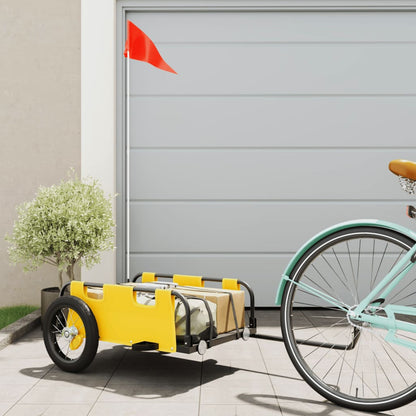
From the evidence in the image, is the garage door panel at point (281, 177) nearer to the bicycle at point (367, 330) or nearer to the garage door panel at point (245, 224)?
the garage door panel at point (245, 224)

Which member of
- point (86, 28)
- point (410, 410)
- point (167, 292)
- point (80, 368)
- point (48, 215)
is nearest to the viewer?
point (410, 410)

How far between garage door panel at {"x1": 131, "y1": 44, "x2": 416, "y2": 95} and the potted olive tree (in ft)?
4.49

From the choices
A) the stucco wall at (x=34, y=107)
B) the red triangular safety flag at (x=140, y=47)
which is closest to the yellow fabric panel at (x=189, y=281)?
the red triangular safety flag at (x=140, y=47)

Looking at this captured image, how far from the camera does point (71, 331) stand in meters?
3.16

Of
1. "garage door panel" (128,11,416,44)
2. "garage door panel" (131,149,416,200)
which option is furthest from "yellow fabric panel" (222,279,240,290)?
"garage door panel" (128,11,416,44)

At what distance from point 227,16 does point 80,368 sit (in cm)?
350

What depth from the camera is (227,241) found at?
5219 millimetres

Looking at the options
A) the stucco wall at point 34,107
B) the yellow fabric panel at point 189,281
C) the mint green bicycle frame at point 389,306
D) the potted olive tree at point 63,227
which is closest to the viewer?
the mint green bicycle frame at point 389,306

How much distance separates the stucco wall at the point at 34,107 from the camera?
5.16 metres

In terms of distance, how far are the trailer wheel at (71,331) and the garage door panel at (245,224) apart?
1.90m

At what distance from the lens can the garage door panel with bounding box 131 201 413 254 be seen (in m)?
5.22

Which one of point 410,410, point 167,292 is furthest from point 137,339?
point 410,410

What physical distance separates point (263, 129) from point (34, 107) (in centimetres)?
207

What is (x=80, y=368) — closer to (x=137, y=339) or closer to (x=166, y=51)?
(x=137, y=339)
